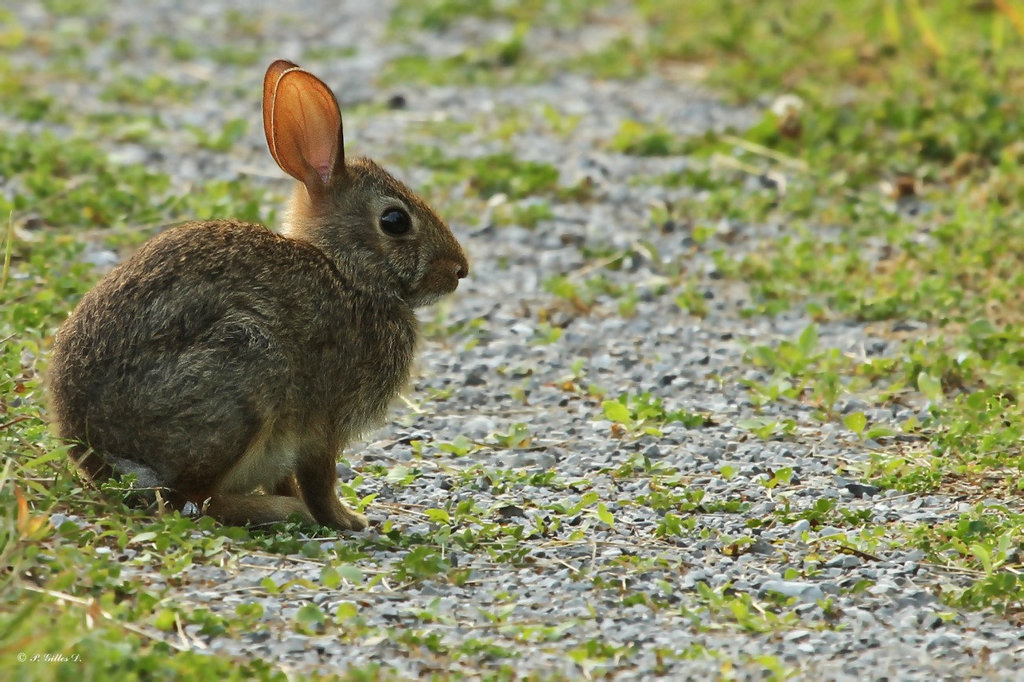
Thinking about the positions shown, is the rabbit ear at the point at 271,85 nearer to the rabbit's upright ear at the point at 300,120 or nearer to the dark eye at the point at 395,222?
the rabbit's upright ear at the point at 300,120

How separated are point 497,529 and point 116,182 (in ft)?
13.4

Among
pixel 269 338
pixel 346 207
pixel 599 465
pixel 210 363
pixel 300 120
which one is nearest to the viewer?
pixel 210 363

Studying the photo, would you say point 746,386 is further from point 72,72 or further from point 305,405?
point 72,72

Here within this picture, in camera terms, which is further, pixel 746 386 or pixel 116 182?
pixel 116 182

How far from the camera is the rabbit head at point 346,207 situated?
18.0 feet

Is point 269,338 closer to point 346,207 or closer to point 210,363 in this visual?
point 210,363

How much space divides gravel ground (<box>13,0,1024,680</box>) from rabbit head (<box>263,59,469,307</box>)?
821 mm

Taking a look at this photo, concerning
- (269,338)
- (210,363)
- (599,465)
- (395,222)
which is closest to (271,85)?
(395,222)

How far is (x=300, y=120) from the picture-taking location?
5.50 meters

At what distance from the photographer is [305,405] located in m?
5.18

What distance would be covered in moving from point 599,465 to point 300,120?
1793mm

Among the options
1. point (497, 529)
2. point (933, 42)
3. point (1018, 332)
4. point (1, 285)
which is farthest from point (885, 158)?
point (1, 285)

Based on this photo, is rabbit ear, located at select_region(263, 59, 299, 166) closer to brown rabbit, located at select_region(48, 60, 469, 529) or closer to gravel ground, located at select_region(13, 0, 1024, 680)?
brown rabbit, located at select_region(48, 60, 469, 529)

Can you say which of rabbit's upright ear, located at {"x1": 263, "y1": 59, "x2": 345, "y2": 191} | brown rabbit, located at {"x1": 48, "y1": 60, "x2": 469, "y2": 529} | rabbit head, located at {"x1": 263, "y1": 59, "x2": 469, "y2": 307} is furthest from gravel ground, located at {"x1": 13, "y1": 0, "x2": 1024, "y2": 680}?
rabbit's upright ear, located at {"x1": 263, "y1": 59, "x2": 345, "y2": 191}
